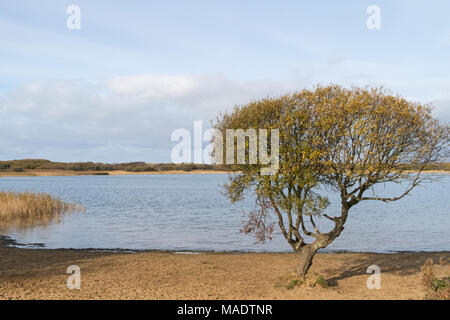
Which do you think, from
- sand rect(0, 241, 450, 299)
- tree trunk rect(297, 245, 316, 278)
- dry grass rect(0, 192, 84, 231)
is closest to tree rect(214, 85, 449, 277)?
tree trunk rect(297, 245, 316, 278)

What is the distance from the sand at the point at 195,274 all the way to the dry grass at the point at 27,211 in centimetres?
1470

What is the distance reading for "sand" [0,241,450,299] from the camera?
15.7 m

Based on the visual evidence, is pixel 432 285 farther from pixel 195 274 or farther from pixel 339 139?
pixel 195 274

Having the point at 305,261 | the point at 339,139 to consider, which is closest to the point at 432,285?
the point at 305,261

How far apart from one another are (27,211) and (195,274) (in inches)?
1169

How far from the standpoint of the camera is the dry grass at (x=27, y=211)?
3984 cm

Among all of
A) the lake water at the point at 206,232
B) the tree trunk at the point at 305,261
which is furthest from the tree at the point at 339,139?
the lake water at the point at 206,232

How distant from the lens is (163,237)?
34688 millimetres

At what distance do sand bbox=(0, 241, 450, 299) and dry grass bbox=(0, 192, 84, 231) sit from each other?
48.2 ft

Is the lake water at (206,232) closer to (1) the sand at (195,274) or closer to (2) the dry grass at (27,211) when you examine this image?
(2) the dry grass at (27,211)

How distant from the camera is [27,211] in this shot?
4219 centimetres

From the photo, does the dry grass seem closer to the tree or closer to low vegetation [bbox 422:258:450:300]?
the tree
